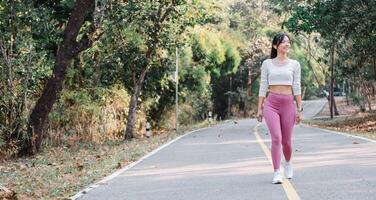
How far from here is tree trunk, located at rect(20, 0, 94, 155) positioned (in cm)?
1686

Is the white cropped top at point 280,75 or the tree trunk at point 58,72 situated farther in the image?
the tree trunk at point 58,72

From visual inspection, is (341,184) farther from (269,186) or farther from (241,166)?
(241,166)

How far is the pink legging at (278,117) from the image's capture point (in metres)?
8.97

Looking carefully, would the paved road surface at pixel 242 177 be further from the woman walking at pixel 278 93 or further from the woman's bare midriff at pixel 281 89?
the woman's bare midriff at pixel 281 89

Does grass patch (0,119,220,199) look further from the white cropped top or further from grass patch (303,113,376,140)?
grass patch (303,113,376,140)

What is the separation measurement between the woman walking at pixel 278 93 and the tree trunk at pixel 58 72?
884cm

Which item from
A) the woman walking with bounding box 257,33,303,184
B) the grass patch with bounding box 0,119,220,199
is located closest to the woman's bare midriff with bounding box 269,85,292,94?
the woman walking with bounding box 257,33,303,184

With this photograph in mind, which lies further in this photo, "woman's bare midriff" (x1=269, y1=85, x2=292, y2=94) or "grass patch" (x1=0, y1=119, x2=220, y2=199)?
"grass patch" (x1=0, y1=119, x2=220, y2=199)

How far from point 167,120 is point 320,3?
15446mm

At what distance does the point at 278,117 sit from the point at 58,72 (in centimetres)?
948

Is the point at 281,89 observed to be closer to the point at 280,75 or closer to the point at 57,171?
the point at 280,75

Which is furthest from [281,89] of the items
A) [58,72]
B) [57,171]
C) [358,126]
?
[358,126]

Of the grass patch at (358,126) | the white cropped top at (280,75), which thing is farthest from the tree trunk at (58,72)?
the grass patch at (358,126)

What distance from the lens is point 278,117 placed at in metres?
9.05
